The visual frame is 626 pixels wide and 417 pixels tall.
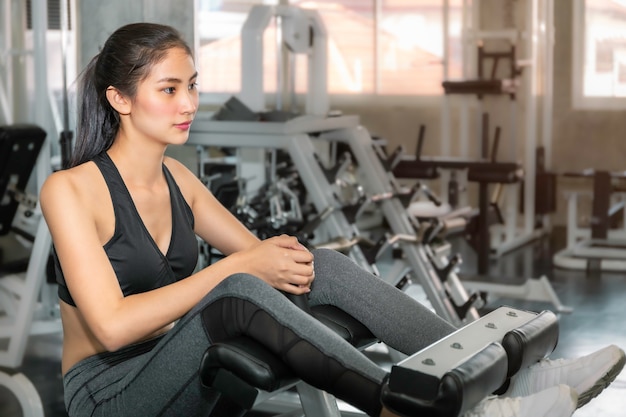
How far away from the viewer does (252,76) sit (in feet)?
13.2

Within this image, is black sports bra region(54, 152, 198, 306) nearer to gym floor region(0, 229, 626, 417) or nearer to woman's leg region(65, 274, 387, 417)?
woman's leg region(65, 274, 387, 417)

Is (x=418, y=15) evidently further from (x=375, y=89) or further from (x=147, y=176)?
(x=147, y=176)

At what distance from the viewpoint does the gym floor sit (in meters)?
2.84

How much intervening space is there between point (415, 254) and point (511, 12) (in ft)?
11.2

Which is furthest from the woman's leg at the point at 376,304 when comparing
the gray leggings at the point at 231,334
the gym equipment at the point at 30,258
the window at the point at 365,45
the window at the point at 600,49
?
the window at the point at 365,45

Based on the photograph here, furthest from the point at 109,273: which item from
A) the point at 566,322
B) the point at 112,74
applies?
the point at 566,322

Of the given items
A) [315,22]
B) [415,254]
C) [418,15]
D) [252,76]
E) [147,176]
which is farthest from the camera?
[418,15]

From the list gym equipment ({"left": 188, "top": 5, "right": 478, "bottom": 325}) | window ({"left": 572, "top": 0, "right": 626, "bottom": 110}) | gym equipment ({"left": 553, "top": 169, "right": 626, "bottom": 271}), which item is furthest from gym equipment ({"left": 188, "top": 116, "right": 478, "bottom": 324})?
window ({"left": 572, "top": 0, "right": 626, "bottom": 110})

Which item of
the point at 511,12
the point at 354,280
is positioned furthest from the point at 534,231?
the point at 354,280

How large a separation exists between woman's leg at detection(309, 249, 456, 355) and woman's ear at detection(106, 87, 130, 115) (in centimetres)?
44

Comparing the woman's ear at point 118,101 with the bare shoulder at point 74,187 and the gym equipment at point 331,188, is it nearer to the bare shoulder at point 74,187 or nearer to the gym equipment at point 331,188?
the bare shoulder at point 74,187

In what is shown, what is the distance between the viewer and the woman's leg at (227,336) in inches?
55.2

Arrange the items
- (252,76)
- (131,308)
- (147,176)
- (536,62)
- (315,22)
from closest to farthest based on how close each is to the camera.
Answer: (131,308) < (147,176) < (252,76) < (315,22) < (536,62)

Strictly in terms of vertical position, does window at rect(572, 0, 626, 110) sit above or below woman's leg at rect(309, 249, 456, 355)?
above
